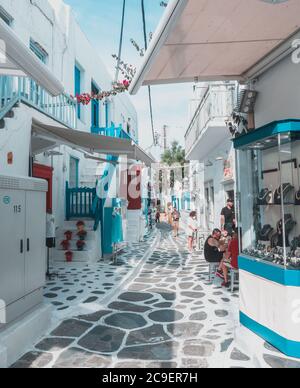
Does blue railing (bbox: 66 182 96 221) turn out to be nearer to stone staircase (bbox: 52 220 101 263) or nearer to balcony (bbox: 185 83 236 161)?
stone staircase (bbox: 52 220 101 263)

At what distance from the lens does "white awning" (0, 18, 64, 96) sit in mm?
3334

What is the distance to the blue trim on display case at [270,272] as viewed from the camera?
3.79 metres

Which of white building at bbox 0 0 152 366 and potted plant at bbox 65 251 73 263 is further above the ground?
white building at bbox 0 0 152 366

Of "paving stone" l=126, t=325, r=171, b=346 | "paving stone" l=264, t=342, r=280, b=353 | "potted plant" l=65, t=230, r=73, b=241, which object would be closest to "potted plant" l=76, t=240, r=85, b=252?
"potted plant" l=65, t=230, r=73, b=241

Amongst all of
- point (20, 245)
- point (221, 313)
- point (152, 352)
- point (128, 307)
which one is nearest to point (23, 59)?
point (20, 245)

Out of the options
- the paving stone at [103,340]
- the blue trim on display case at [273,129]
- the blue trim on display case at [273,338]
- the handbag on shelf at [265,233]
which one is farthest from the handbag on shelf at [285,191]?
the paving stone at [103,340]

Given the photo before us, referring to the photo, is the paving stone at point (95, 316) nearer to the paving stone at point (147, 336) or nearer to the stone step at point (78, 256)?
the paving stone at point (147, 336)

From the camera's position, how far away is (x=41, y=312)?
184 inches

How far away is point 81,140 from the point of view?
25.7 feet

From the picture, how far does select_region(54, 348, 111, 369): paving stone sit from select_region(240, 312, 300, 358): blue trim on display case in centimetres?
201

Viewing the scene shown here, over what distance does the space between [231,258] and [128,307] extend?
2.32 m

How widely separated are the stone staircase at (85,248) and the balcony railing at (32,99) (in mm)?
3523

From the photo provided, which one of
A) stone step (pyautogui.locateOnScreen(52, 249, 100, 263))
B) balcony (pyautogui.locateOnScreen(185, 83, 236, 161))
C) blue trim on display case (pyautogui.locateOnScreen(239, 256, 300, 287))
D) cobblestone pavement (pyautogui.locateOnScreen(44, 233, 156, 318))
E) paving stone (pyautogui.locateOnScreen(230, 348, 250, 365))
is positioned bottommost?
paving stone (pyautogui.locateOnScreen(230, 348, 250, 365))

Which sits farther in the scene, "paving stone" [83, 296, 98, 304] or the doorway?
the doorway
